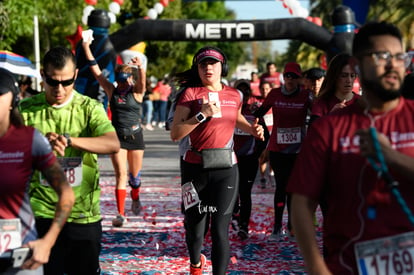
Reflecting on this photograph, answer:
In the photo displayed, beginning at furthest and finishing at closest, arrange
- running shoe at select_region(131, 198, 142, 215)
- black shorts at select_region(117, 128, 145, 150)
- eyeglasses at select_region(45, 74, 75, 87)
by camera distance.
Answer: running shoe at select_region(131, 198, 142, 215) < black shorts at select_region(117, 128, 145, 150) < eyeglasses at select_region(45, 74, 75, 87)

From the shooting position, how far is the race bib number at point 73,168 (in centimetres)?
431

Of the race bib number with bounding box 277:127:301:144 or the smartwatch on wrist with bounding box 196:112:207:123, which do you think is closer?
the smartwatch on wrist with bounding box 196:112:207:123

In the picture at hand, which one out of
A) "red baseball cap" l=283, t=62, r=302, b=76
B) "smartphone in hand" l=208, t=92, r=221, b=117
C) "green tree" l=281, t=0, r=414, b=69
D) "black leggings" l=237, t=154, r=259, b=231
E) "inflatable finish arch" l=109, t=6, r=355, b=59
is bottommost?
"black leggings" l=237, t=154, r=259, b=231

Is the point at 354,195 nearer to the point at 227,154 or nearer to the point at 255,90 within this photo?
the point at 227,154

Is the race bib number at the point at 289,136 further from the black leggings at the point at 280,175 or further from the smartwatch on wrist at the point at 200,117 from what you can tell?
the smartwatch on wrist at the point at 200,117

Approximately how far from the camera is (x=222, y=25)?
15.4m

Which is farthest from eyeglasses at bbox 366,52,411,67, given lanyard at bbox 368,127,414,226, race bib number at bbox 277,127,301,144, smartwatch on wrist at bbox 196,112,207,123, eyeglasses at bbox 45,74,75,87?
race bib number at bbox 277,127,301,144

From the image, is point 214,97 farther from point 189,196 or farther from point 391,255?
point 391,255

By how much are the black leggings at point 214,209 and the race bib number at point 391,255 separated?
2.85 metres

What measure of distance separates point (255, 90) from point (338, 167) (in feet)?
51.3

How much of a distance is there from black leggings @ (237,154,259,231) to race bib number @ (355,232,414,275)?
18.3ft

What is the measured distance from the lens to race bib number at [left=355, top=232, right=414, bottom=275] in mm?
2791

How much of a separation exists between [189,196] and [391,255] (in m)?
3.12

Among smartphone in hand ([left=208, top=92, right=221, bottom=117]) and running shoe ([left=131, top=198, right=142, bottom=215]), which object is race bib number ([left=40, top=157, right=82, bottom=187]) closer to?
smartphone in hand ([left=208, top=92, right=221, bottom=117])
